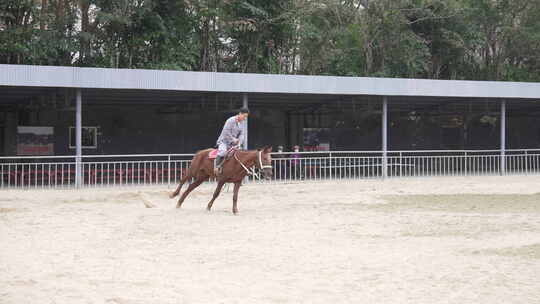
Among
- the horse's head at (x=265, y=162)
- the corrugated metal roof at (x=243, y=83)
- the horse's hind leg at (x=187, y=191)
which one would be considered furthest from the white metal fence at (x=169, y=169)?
the horse's head at (x=265, y=162)

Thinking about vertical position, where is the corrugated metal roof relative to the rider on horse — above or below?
above

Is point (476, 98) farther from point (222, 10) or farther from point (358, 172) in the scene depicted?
point (222, 10)

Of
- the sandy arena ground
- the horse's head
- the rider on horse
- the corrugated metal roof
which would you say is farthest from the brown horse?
the corrugated metal roof

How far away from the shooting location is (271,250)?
9.09 m

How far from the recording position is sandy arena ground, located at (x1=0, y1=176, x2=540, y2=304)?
6734mm

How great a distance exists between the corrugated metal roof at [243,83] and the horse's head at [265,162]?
6.02m

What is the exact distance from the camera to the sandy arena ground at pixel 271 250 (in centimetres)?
A: 673

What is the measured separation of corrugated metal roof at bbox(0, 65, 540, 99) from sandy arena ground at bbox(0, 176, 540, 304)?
9.65 ft

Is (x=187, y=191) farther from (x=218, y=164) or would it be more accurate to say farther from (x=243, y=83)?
(x=243, y=83)

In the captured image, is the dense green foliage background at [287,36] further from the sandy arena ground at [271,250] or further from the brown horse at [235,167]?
the brown horse at [235,167]

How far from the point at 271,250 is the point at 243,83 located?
35.4ft

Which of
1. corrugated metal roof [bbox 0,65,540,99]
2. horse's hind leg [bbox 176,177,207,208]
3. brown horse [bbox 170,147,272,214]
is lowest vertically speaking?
horse's hind leg [bbox 176,177,207,208]

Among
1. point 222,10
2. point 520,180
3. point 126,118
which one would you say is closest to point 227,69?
point 222,10

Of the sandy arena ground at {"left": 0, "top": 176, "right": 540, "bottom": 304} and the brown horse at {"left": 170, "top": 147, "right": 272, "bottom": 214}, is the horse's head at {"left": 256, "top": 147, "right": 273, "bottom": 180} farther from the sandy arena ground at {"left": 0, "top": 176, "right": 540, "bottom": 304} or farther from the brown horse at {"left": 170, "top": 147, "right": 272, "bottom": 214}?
the sandy arena ground at {"left": 0, "top": 176, "right": 540, "bottom": 304}
